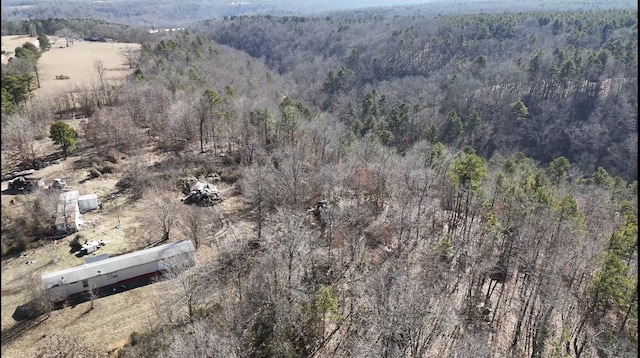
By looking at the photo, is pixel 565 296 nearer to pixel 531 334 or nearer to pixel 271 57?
pixel 531 334

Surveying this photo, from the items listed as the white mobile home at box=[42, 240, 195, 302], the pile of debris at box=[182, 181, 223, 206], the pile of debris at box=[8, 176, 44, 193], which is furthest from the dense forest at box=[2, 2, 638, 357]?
the pile of debris at box=[8, 176, 44, 193]

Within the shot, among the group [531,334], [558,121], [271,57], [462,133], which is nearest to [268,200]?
[531,334]

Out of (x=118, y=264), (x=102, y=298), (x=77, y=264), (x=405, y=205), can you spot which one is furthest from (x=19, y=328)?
(x=405, y=205)

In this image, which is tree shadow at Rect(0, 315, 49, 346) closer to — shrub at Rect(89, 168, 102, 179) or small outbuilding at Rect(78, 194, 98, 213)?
small outbuilding at Rect(78, 194, 98, 213)

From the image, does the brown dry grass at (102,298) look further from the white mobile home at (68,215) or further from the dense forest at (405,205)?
the dense forest at (405,205)

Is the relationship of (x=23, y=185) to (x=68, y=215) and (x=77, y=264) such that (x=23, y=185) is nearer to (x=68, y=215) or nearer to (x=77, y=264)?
(x=68, y=215)

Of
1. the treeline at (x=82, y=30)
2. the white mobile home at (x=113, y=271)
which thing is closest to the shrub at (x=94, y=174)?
the white mobile home at (x=113, y=271)
